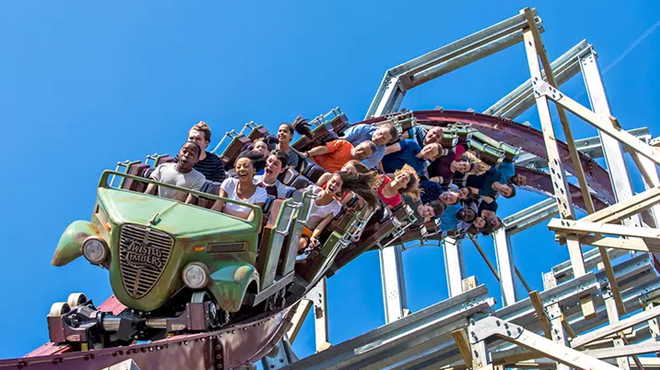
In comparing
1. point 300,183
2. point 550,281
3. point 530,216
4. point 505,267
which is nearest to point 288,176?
point 300,183

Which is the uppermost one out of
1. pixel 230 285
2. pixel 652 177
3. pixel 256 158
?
pixel 256 158

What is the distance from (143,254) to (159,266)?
0.12 metres

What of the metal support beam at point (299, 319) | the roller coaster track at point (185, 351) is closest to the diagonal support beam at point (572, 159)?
the roller coaster track at point (185, 351)

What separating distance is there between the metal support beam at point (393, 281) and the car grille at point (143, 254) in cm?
404

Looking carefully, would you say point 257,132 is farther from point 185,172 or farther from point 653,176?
point 653,176

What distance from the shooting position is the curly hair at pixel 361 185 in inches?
263

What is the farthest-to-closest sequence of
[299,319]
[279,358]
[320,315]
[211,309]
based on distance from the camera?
[299,319], [320,315], [279,358], [211,309]

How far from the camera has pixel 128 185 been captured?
19.8 ft

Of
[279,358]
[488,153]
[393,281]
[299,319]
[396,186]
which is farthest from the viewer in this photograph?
[299,319]

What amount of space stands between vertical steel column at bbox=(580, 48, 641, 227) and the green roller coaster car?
11.4ft

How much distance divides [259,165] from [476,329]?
2541 millimetres

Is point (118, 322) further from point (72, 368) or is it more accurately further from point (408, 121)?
point (408, 121)

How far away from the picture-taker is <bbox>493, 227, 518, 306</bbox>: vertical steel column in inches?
375

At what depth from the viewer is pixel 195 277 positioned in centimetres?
512
